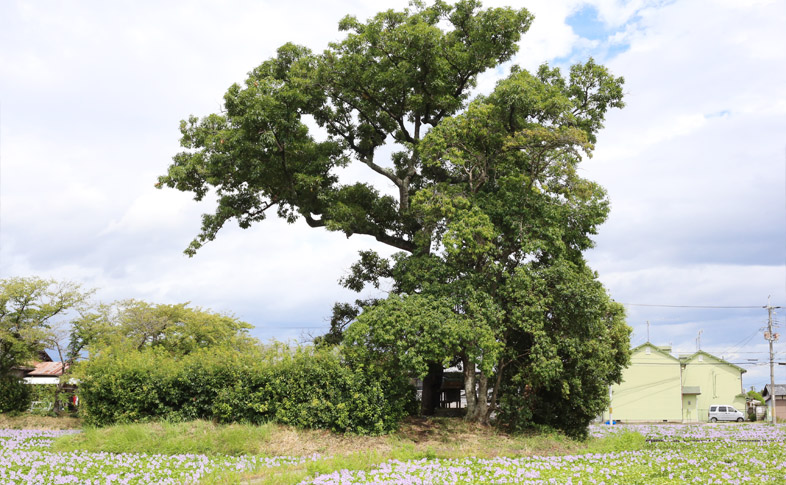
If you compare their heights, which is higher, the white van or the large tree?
the large tree

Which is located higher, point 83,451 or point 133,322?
point 133,322

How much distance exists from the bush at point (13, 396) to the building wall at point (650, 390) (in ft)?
→ 133

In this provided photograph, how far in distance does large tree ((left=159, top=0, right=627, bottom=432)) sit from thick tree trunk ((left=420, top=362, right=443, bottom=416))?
0.12 metres

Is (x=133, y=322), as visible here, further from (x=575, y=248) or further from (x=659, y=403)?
(x=659, y=403)

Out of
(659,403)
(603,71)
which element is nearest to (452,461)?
(603,71)

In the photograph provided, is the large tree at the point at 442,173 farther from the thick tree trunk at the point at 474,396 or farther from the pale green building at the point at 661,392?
the pale green building at the point at 661,392

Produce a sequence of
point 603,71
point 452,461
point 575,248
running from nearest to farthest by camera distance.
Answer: point 452,461
point 575,248
point 603,71

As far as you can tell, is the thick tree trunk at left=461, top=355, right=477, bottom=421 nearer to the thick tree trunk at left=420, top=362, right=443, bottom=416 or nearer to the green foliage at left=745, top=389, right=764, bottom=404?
the thick tree trunk at left=420, top=362, right=443, bottom=416

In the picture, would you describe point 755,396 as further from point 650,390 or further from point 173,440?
point 173,440

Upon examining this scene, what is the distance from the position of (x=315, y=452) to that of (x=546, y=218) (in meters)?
10.5

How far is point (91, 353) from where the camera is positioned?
22.0 metres

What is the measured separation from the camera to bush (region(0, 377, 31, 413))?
27.5m

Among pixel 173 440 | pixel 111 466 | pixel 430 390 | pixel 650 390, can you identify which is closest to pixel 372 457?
pixel 173 440

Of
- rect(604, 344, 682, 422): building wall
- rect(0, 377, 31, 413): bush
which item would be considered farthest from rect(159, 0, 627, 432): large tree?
rect(604, 344, 682, 422): building wall
